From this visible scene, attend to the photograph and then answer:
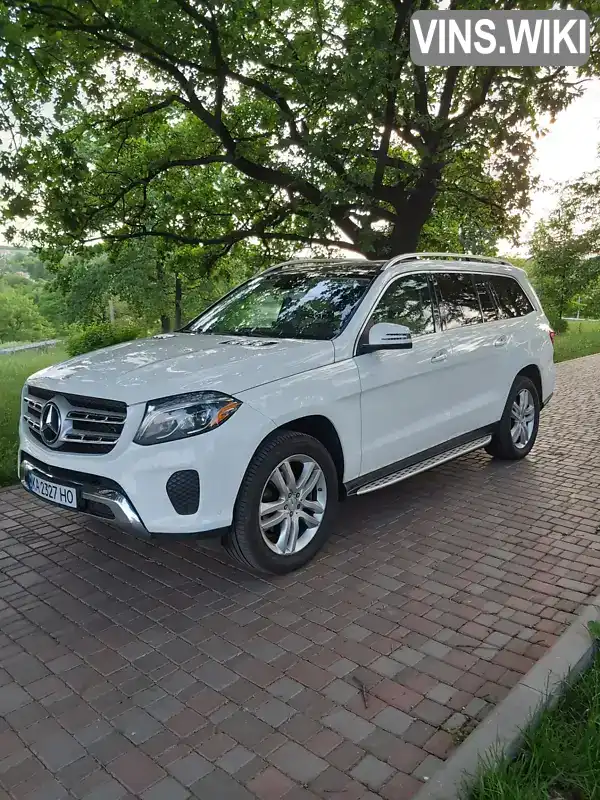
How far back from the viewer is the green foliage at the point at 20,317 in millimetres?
18406

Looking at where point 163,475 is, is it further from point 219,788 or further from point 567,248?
point 567,248

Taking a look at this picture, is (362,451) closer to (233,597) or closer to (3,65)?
(233,597)

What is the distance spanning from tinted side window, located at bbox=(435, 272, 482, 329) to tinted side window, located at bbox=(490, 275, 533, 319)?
47cm

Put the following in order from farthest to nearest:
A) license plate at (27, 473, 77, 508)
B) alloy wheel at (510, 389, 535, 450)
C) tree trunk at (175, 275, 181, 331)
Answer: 1. tree trunk at (175, 275, 181, 331)
2. alloy wheel at (510, 389, 535, 450)
3. license plate at (27, 473, 77, 508)

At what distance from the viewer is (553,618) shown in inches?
137

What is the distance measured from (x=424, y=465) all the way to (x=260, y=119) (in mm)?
9269

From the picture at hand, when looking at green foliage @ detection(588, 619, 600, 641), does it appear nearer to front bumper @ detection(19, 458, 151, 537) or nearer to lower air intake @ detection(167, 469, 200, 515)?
lower air intake @ detection(167, 469, 200, 515)

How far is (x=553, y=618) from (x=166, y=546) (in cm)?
251

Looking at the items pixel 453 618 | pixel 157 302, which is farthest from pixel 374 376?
pixel 157 302

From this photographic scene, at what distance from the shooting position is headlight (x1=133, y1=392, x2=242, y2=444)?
3.45 metres

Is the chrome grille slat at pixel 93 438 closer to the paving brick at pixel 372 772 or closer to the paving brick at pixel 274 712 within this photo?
the paving brick at pixel 274 712

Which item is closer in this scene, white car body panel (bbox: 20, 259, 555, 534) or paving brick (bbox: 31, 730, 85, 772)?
paving brick (bbox: 31, 730, 85, 772)

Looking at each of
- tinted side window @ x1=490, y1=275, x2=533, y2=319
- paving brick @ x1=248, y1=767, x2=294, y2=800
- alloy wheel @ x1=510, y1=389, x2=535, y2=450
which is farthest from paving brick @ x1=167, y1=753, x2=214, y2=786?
tinted side window @ x1=490, y1=275, x2=533, y2=319

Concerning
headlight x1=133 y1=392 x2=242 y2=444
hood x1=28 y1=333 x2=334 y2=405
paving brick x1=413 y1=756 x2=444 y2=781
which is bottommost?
paving brick x1=413 y1=756 x2=444 y2=781
